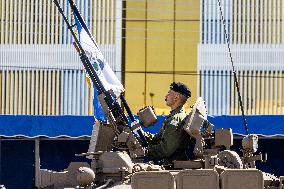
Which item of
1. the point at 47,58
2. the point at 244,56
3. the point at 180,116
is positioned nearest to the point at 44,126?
the point at 180,116

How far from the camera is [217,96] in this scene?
1283 inches

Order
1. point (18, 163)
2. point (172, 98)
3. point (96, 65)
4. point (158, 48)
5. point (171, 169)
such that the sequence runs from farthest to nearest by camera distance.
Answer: point (158, 48)
point (18, 163)
point (96, 65)
point (172, 98)
point (171, 169)

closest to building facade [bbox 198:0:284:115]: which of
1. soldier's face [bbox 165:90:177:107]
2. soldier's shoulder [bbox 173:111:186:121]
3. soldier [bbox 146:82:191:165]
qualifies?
soldier's face [bbox 165:90:177:107]

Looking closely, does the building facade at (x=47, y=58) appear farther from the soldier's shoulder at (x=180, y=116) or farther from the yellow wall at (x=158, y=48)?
the soldier's shoulder at (x=180, y=116)

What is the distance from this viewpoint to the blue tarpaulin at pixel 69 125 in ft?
65.6

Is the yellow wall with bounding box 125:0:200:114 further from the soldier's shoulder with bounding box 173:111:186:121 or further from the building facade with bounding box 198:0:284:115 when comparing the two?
the soldier's shoulder with bounding box 173:111:186:121

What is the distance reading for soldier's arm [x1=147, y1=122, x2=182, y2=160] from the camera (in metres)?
11.9

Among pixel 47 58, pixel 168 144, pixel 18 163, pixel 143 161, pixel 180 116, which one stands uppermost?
pixel 47 58

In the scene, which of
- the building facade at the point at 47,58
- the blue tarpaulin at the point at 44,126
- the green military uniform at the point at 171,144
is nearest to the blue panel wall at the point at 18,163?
the blue tarpaulin at the point at 44,126

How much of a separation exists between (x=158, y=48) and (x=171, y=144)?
21.3 metres

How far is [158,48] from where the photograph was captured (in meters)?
33.1

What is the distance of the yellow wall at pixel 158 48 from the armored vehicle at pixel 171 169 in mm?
20015

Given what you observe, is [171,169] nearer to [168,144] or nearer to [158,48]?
[168,144]

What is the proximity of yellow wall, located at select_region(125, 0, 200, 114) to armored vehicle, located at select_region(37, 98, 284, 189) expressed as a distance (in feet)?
65.7
